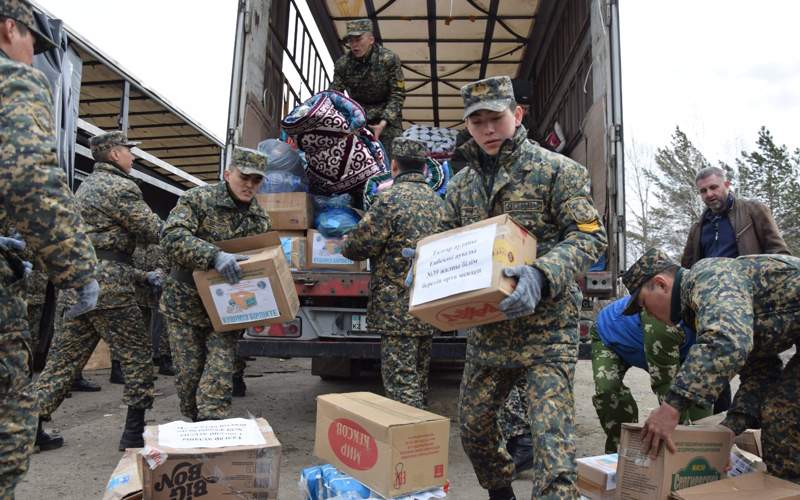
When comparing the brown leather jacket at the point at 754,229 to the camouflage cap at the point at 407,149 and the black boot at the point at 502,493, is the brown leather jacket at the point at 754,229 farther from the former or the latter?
the black boot at the point at 502,493

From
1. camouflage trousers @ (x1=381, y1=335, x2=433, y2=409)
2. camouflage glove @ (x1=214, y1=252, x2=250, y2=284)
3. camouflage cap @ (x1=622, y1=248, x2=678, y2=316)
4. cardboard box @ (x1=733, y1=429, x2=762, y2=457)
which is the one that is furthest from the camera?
camouflage trousers @ (x1=381, y1=335, x2=433, y2=409)

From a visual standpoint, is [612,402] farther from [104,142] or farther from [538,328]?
[104,142]

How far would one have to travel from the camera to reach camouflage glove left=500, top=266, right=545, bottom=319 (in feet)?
6.40

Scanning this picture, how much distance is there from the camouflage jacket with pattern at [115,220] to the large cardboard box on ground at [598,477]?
261 centimetres

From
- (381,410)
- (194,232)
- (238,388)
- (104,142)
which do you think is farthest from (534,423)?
(238,388)

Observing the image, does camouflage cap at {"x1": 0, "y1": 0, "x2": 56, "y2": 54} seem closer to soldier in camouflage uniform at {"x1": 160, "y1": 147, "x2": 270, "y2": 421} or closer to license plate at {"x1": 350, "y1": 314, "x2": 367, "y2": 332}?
soldier in camouflage uniform at {"x1": 160, "y1": 147, "x2": 270, "y2": 421}

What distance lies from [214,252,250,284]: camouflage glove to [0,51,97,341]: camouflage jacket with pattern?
1205 millimetres

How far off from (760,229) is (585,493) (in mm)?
2361

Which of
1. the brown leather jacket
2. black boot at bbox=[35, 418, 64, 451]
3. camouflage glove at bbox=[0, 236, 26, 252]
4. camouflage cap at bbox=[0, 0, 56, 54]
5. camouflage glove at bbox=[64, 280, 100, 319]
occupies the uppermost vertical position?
camouflage cap at bbox=[0, 0, 56, 54]

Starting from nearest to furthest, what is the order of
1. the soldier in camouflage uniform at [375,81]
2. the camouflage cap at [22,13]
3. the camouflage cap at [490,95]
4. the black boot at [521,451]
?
the camouflage cap at [22,13] → the camouflage cap at [490,95] → the black boot at [521,451] → the soldier in camouflage uniform at [375,81]

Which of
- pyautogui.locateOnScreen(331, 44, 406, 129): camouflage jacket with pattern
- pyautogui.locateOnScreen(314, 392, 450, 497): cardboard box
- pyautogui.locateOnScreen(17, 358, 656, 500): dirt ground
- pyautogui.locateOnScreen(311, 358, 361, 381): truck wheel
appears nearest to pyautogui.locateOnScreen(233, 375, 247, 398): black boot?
pyautogui.locateOnScreen(17, 358, 656, 500): dirt ground

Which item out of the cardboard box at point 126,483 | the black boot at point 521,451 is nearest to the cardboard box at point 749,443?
the black boot at point 521,451

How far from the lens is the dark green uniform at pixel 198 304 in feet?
10.3

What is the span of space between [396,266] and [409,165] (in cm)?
59
